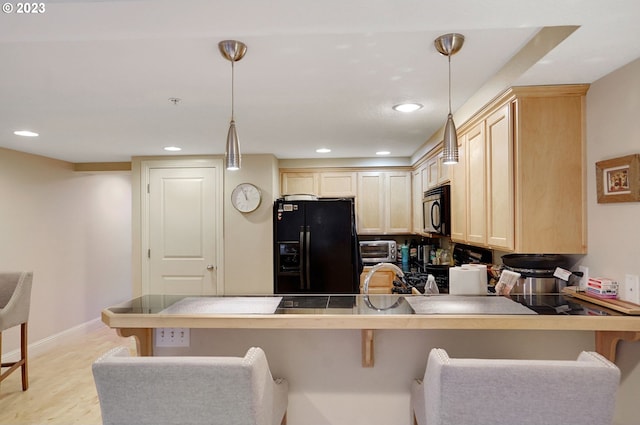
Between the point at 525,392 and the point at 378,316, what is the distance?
570 millimetres

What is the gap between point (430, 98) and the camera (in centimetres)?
240

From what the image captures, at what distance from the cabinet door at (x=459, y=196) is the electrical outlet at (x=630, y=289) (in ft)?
3.59

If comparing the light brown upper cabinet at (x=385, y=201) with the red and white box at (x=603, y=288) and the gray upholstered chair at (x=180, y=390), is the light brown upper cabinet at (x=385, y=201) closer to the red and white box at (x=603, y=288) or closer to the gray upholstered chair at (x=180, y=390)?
the red and white box at (x=603, y=288)

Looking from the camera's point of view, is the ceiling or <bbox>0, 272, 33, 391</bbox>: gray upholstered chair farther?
<bbox>0, 272, 33, 391</bbox>: gray upholstered chair

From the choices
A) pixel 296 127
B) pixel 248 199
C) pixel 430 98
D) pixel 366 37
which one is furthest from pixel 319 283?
pixel 366 37

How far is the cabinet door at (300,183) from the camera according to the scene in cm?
467

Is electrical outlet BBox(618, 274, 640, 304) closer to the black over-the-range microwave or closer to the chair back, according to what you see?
the black over-the-range microwave

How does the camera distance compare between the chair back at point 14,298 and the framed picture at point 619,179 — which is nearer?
the framed picture at point 619,179

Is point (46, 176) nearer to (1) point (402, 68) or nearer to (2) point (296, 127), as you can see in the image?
(2) point (296, 127)

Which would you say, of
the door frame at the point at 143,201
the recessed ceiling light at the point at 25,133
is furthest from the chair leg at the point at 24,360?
the recessed ceiling light at the point at 25,133

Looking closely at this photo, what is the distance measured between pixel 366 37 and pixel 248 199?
2.92m

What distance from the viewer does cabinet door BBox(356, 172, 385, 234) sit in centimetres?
467

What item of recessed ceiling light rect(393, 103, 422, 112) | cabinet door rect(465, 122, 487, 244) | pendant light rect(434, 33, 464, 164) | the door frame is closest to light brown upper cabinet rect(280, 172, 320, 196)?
the door frame

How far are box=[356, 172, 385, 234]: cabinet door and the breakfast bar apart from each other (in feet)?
9.21
